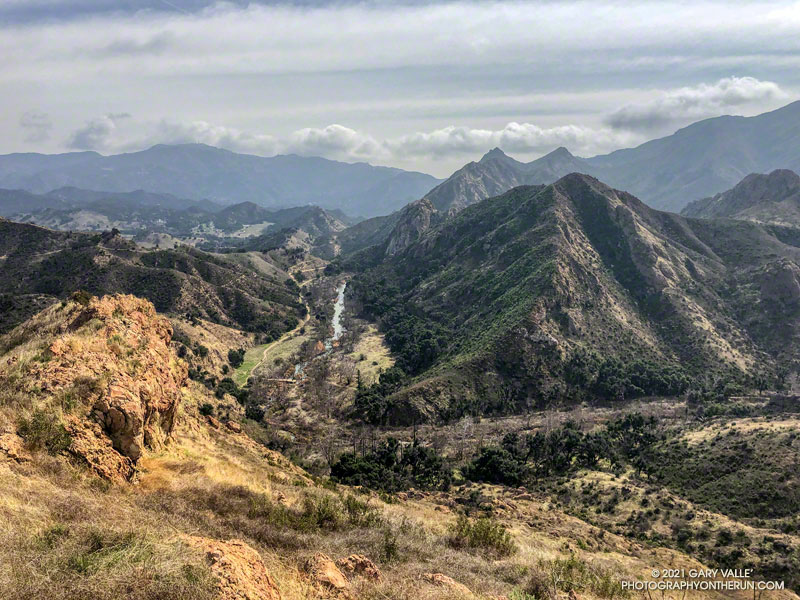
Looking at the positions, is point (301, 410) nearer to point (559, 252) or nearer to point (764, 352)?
point (559, 252)

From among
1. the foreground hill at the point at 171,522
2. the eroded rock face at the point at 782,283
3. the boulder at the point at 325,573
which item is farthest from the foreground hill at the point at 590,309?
the boulder at the point at 325,573

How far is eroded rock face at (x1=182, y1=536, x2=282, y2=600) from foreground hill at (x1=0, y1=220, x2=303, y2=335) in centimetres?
11852

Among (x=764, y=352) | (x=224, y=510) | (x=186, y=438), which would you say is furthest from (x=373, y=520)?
(x=764, y=352)

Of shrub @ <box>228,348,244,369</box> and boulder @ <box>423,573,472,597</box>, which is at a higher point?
boulder @ <box>423,573,472,597</box>

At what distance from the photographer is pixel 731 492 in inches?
2067

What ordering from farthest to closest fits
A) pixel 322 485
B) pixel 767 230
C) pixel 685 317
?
pixel 767 230 → pixel 685 317 → pixel 322 485

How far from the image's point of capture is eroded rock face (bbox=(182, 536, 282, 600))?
12.0 m

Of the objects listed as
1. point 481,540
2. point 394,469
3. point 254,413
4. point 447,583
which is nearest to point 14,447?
point 447,583

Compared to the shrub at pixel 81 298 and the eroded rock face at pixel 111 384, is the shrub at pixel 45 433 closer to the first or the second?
the eroded rock face at pixel 111 384

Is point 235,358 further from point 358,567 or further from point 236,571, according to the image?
point 236,571

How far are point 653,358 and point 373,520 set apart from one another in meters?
104

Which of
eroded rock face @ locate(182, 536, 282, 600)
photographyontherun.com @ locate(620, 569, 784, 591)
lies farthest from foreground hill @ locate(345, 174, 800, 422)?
eroded rock face @ locate(182, 536, 282, 600)

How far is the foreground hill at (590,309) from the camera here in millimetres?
95750

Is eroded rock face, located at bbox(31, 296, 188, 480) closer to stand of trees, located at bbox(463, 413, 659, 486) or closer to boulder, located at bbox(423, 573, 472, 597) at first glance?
boulder, located at bbox(423, 573, 472, 597)
